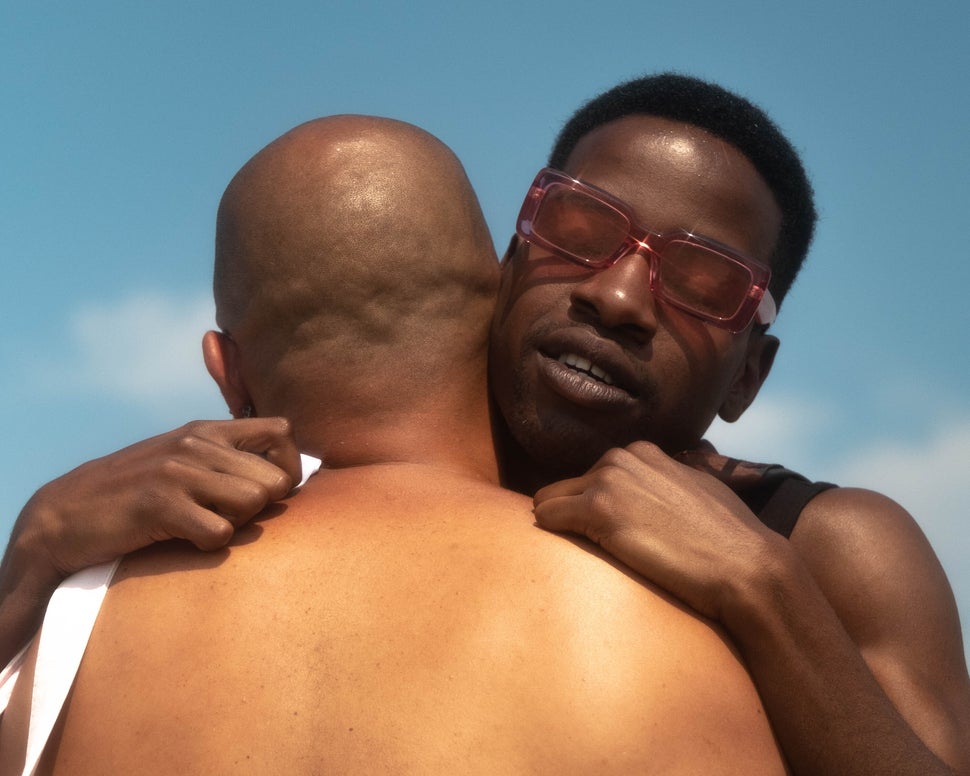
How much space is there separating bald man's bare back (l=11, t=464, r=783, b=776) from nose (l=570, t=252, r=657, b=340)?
1.11 m

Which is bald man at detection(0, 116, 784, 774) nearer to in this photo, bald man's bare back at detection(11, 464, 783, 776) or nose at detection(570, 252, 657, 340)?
bald man's bare back at detection(11, 464, 783, 776)

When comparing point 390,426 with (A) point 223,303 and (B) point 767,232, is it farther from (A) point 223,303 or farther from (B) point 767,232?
(B) point 767,232

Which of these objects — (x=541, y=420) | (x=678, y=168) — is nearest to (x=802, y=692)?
(x=541, y=420)

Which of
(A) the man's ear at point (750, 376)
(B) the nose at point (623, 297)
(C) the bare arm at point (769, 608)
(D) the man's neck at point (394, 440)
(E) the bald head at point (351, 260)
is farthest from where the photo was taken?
(A) the man's ear at point (750, 376)

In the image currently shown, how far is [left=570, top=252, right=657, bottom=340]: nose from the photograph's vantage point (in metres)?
→ 4.06

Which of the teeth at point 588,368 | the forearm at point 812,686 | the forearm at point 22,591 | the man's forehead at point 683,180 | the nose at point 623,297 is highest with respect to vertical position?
the man's forehead at point 683,180

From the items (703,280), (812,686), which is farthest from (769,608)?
(703,280)

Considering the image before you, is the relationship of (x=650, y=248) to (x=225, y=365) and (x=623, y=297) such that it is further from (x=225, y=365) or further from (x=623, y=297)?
(x=225, y=365)

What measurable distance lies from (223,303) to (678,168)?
162cm

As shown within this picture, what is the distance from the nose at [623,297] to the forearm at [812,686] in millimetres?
1031

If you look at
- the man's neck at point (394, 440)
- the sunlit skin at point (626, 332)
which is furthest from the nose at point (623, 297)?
the man's neck at point (394, 440)

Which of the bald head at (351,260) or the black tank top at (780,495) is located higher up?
the bald head at (351,260)

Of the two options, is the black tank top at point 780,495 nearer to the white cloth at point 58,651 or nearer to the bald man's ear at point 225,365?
the bald man's ear at point 225,365

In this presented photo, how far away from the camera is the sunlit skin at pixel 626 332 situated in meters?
4.09
